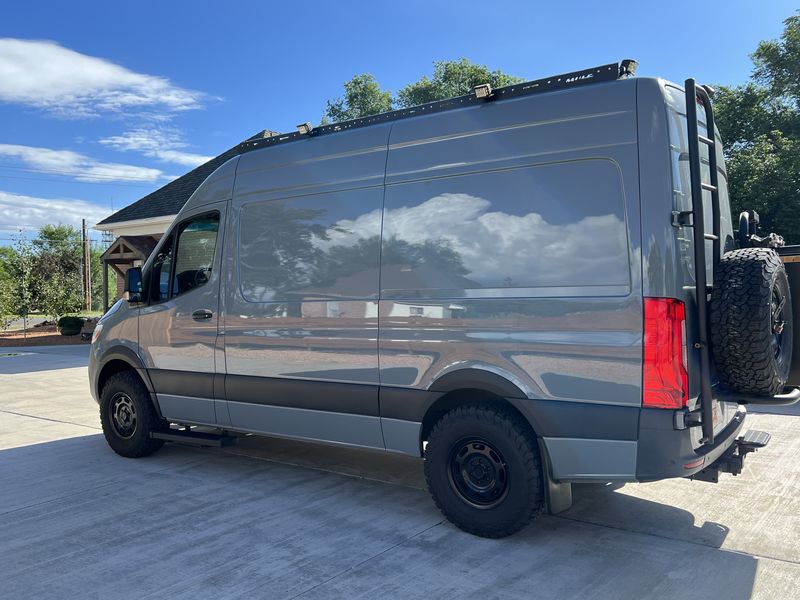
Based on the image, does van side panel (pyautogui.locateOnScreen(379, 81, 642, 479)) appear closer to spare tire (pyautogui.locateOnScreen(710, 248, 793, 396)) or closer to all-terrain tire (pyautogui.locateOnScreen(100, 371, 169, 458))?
spare tire (pyautogui.locateOnScreen(710, 248, 793, 396))

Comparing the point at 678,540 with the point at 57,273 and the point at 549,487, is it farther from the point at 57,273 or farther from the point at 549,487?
the point at 57,273

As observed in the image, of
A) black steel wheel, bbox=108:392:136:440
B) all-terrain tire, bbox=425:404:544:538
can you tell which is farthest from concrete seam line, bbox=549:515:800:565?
black steel wheel, bbox=108:392:136:440

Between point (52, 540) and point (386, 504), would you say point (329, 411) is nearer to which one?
point (386, 504)

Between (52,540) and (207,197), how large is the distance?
9.69ft

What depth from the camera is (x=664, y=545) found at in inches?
165

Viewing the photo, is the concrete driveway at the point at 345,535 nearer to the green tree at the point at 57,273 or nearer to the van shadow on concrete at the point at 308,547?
the van shadow on concrete at the point at 308,547

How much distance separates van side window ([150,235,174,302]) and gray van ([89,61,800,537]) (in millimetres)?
587

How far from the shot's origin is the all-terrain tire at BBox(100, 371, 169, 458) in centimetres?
630

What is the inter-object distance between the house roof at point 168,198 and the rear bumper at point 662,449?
17.0 meters

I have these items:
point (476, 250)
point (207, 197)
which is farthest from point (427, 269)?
point (207, 197)

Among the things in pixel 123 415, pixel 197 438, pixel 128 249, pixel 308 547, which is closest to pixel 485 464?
pixel 308 547

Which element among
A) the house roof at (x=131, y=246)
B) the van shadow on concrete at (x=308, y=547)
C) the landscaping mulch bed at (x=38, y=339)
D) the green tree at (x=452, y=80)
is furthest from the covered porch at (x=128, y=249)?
the van shadow on concrete at (x=308, y=547)

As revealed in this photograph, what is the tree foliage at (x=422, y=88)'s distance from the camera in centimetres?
2211

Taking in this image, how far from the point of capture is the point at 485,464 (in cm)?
425
